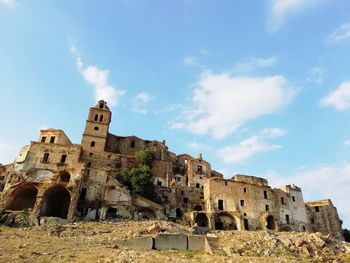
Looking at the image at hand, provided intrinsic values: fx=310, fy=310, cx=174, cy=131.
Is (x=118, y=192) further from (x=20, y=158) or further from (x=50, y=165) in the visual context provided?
(x=20, y=158)

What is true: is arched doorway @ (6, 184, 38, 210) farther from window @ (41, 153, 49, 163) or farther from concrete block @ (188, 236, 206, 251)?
concrete block @ (188, 236, 206, 251)

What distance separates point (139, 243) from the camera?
78.8 ft

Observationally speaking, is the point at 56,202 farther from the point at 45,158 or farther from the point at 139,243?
the point at 139,243

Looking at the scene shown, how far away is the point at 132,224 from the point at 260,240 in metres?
13.0

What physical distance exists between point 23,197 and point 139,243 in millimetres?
21990

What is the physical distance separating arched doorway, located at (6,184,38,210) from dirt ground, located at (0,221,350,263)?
7464 millimetres

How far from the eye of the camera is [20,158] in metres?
43.9

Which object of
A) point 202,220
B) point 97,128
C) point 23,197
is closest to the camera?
point 23,197

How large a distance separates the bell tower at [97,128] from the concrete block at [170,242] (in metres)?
29.6

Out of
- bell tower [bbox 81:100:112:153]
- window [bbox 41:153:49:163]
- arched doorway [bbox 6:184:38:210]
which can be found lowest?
arched doorway [bbox 6:184:38:210]

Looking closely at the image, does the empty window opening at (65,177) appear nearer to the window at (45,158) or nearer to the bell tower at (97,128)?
the window at (45,158)

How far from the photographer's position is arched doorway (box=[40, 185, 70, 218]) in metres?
37.3

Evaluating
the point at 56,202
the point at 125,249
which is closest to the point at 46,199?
the point at 56,202

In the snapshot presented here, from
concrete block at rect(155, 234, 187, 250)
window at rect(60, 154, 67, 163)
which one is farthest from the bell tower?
concrete block at rect(155, 234, 187, 250)
